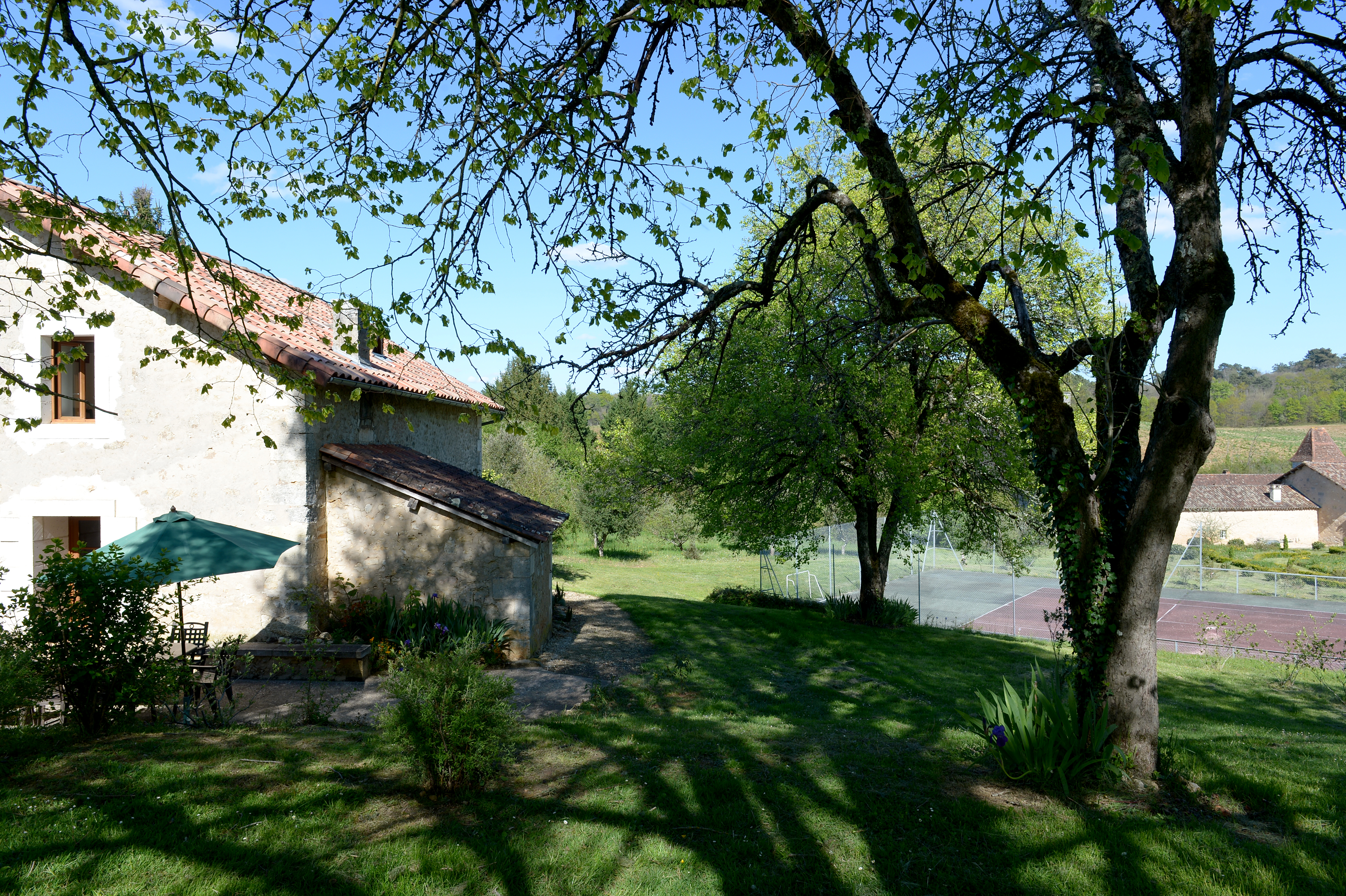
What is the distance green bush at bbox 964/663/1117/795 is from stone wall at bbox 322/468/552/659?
795cm

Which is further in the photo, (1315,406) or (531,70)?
(1315,406)

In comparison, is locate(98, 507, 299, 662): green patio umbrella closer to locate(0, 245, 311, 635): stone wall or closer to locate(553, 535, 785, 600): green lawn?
locate(0, 245, 311, 635): stone wall

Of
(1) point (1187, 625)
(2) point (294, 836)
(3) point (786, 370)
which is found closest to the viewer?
(2) point (294, 836)

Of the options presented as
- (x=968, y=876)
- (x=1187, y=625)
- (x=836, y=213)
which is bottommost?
(x=1187, y=625)

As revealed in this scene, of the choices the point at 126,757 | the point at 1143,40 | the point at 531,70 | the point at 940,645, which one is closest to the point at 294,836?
the point at 126,757

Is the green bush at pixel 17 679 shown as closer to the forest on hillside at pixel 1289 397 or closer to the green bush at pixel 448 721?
the green bush at pixel 448 721

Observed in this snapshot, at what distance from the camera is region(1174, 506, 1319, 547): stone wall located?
49.9 metres

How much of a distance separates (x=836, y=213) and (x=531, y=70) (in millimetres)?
11810

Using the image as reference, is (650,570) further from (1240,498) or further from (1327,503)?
(1327,503)

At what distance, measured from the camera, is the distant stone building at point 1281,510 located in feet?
163

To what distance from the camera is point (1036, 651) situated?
15.9m

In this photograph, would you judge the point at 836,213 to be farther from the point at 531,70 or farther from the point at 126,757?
the point at 126,757

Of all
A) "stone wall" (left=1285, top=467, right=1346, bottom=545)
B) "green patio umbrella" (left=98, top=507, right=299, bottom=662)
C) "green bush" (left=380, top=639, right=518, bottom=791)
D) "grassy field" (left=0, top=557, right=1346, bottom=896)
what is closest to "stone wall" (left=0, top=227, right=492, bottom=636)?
"green patio umbrella" (left=98, top=507, right=299, bottom=662)

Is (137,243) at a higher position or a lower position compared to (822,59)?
lower
